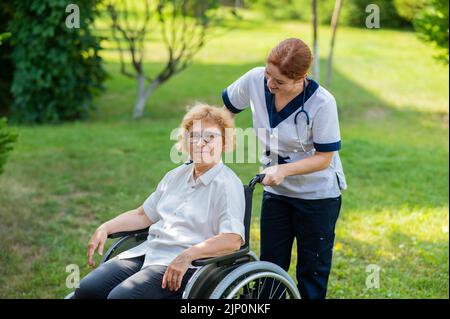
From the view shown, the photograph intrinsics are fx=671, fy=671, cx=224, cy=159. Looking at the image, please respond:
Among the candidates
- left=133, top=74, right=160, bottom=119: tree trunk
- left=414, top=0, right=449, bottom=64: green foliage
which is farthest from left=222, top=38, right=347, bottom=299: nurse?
left=133, top=74, right=160, bottom=119: tree trunk

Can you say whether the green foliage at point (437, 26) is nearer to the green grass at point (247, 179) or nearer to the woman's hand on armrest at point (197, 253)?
the green grass at point (247, 179)

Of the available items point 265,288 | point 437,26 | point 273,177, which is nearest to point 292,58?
point 273,177

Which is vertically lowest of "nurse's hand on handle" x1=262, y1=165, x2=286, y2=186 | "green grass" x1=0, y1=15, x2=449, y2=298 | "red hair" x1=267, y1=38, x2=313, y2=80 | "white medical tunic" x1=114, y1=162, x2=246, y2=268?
"green grass" x1=0, y1=15, x2=449, y2=298

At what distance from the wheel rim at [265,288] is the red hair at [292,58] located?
78 centimetres

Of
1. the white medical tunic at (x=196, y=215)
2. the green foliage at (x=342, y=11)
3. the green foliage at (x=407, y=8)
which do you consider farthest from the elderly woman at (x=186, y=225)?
the green foliage at (x=407, y=8)

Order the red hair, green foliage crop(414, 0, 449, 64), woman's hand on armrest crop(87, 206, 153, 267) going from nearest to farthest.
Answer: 1. the red hair
2. woman's hand on armrest crop(87, 206, 153, 267)
3. green foliage crop(414, 0, 449, 64)

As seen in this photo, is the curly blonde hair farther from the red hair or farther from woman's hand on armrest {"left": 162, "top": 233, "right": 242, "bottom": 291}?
woman's hand on armrest {"left": 162, "top": 233, "right": 242, "bottom": 291}

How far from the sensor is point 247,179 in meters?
6.14

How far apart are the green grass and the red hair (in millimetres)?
1795

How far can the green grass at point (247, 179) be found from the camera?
4246 millimetres

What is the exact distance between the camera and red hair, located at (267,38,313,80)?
254cm

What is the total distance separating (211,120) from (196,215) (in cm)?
38

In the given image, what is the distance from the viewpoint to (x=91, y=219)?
5062 mm
